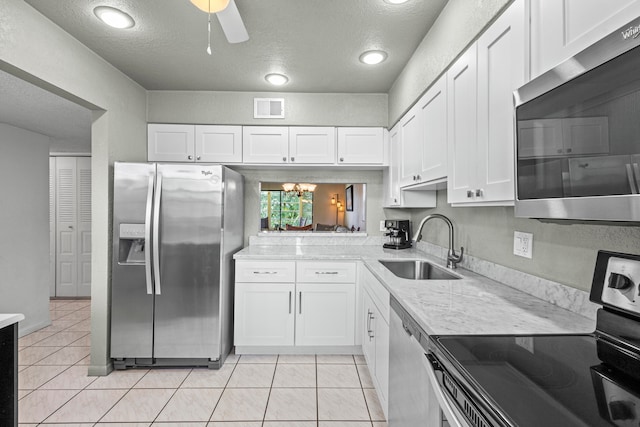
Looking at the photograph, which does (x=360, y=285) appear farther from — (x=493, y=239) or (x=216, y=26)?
(x=216, y=26)

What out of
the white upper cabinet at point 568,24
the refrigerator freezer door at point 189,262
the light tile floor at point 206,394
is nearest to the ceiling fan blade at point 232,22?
the refrigerator freezer door at point 189,262

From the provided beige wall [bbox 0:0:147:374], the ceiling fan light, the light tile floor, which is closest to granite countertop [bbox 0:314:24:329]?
the light tile floor

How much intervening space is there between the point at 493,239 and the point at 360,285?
1280 mm

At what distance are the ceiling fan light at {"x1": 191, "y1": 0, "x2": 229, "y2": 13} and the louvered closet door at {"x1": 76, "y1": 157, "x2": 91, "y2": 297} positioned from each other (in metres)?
4.37

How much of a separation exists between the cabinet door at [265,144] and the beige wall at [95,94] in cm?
102

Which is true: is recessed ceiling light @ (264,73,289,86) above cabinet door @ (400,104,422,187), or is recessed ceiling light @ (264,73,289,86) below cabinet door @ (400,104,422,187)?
above

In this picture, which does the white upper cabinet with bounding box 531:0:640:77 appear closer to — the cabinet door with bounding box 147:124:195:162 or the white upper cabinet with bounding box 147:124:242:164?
the white upper cabinet with bounding box 147:124:242:164

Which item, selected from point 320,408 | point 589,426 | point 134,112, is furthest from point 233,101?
point 589,426

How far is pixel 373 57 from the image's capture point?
2.53m

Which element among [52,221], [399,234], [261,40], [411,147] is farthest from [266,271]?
[52,221]

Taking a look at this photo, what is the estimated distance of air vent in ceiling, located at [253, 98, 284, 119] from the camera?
3234mm

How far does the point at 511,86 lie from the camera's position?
121 centimetres

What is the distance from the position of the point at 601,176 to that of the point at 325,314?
242 cm

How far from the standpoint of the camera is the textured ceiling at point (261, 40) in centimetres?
194
